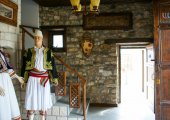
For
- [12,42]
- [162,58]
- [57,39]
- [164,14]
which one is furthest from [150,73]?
[12,42]

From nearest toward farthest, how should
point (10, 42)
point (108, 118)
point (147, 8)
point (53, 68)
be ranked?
point (53, 68) < point (10, 42) < point (108, 118) < point (147, 8)

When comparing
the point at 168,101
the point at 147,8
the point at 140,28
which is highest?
the point at 147,8

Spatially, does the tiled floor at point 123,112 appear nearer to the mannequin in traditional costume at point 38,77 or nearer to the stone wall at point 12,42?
the mannequin in traditional costume at point 38,77

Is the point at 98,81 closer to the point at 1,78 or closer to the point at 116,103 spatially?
the point at 116,103

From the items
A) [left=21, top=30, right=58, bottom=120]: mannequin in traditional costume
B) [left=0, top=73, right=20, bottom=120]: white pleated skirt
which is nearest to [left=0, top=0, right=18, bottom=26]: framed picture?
[left=21, top=30, right=58, bottom=120]: mannequin in traditional costume

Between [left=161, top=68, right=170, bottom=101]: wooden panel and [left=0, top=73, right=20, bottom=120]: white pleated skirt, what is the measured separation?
2.63 meters

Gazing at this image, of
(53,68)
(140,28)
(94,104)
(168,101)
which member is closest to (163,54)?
(168,101)

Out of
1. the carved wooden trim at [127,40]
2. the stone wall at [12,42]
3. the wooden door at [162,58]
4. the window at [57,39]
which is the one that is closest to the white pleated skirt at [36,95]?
the stone wall at [12,42]

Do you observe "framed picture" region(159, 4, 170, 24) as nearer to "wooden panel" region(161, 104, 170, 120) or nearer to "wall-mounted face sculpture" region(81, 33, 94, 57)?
"wooden panel" region(161, 104, 170, 120)

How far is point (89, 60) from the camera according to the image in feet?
17.8

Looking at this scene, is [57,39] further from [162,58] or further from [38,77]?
[162,58]

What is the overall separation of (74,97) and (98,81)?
1.72 m

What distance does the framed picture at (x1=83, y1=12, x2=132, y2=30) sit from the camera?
5.21m

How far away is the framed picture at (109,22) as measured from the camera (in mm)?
5211
